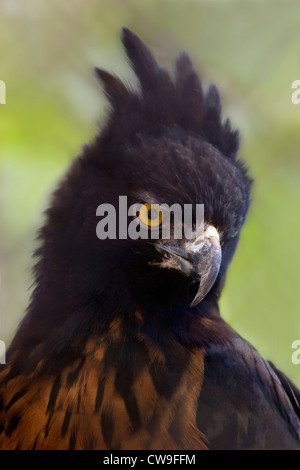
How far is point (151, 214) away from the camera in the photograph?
1.86 meters

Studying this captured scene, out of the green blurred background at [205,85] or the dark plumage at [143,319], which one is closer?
the dark plumage at [143,319]

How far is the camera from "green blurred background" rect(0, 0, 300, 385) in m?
2.21

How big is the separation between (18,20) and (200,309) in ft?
3.79

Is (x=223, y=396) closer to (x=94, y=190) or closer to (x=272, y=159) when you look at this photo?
(x=94, y=190)

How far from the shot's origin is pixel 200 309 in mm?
1997

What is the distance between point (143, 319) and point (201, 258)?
0.84 feet

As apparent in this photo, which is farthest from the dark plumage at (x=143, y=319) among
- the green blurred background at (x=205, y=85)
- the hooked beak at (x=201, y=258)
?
the green blurred background at (x=205, y=85)

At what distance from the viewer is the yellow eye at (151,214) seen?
1.86 m

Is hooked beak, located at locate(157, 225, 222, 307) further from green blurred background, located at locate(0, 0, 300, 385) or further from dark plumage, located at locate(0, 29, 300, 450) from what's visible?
green blurred background, located at locate(0, 0, 300, 385)

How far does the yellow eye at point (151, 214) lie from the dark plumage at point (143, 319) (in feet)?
0.07

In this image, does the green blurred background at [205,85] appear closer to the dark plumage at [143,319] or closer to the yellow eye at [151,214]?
the dark plumage at [143,319]

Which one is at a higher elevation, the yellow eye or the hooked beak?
the yellow eye

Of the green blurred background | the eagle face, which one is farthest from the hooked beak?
the green blurred background

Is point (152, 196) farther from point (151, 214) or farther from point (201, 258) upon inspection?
point (201, 258)
